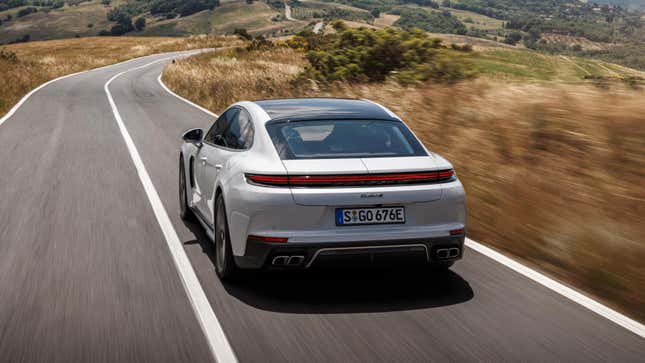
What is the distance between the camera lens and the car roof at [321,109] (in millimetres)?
6172

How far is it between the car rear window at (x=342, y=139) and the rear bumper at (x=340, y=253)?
683 millimetres

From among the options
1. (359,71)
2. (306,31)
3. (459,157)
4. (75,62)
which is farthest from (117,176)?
(75,62)

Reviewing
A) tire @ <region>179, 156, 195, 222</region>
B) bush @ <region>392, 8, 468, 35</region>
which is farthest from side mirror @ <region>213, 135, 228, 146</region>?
bush @ <region>392, 8, 468, 35</region>

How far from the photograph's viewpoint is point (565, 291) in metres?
5.77

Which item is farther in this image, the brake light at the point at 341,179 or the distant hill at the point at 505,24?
the distant hill at the point at 505,24

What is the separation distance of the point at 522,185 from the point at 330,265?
3.71 m

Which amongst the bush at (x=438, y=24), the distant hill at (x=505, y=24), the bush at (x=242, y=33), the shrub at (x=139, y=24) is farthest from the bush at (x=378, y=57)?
the shrub at (x=139, y=24)

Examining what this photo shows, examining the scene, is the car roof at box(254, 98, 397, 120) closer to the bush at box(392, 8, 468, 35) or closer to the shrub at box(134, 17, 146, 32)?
the bush at box(392, 8, 468, 35)

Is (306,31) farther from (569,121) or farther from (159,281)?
(159,281)

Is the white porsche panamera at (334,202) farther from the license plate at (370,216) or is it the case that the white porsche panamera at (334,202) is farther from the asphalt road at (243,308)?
Result: the asphalt road at (243,308)

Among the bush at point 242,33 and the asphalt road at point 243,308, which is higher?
the asphalt road at point 243,308

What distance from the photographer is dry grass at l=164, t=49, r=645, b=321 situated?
6.41 metres

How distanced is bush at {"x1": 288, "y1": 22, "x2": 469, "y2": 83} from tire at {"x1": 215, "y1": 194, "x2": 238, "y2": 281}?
10505mm

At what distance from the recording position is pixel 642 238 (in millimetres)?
6410
